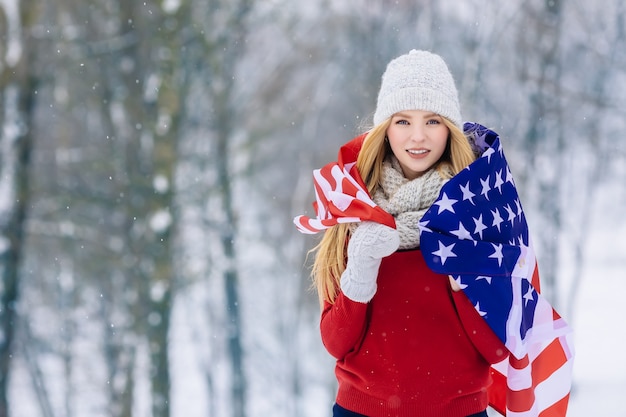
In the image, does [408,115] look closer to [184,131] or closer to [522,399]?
[522,399]

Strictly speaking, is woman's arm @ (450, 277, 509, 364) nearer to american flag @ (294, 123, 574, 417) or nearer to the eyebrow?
american flag @ (294, 123, 574, 417)

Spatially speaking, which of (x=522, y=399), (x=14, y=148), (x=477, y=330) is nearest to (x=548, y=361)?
(x=522, y=399)

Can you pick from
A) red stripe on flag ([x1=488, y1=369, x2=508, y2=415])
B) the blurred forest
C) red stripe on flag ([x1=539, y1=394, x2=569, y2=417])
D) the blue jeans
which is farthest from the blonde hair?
the blurred forest

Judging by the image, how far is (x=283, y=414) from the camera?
1413cm

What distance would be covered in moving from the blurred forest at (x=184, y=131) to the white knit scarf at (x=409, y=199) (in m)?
6.85

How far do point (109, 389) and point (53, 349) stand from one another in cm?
111

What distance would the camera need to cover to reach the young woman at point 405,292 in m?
2.13

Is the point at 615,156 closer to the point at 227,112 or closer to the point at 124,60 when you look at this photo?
the point at 227,112

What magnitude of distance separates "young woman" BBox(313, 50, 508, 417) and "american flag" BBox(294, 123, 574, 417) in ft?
0.19

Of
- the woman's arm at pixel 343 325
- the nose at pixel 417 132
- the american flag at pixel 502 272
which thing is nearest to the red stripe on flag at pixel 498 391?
the american flag at pixel 502 272

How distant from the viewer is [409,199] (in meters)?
2.23

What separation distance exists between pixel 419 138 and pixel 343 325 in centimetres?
58

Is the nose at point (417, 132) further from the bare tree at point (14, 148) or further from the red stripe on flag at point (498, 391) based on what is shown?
the bare tree at point (14, 148)

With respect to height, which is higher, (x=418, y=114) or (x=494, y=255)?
(x=418, y=114)
